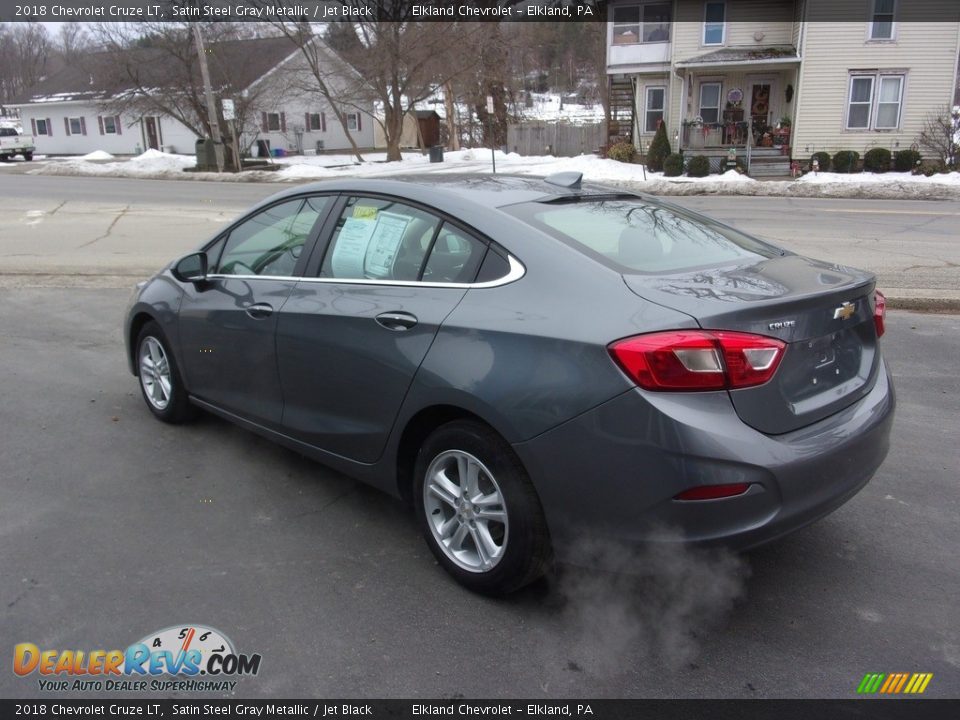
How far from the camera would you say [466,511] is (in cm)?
319

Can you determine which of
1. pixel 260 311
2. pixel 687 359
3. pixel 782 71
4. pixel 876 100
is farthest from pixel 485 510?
pixel 782 71

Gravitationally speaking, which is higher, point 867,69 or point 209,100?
point 867,69

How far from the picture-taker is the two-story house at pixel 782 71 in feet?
87.9

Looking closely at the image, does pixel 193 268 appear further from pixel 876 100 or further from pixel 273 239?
pixel 876 100

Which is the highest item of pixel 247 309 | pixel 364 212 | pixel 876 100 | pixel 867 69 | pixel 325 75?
pixel 325 75

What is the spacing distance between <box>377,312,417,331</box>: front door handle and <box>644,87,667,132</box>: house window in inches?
1189

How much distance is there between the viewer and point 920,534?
12.0 ft

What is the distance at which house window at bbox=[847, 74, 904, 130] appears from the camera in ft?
89.5

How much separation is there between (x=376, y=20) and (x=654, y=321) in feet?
111

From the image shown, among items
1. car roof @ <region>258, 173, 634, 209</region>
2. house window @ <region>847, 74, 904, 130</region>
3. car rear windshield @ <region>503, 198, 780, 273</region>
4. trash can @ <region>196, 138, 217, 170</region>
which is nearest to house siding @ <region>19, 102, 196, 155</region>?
trash can @ <region>196, 138, 217, 170</region>

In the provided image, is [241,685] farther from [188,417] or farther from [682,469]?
[188,417]

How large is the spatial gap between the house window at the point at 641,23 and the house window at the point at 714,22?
1448 mm

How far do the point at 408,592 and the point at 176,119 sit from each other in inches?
1560
